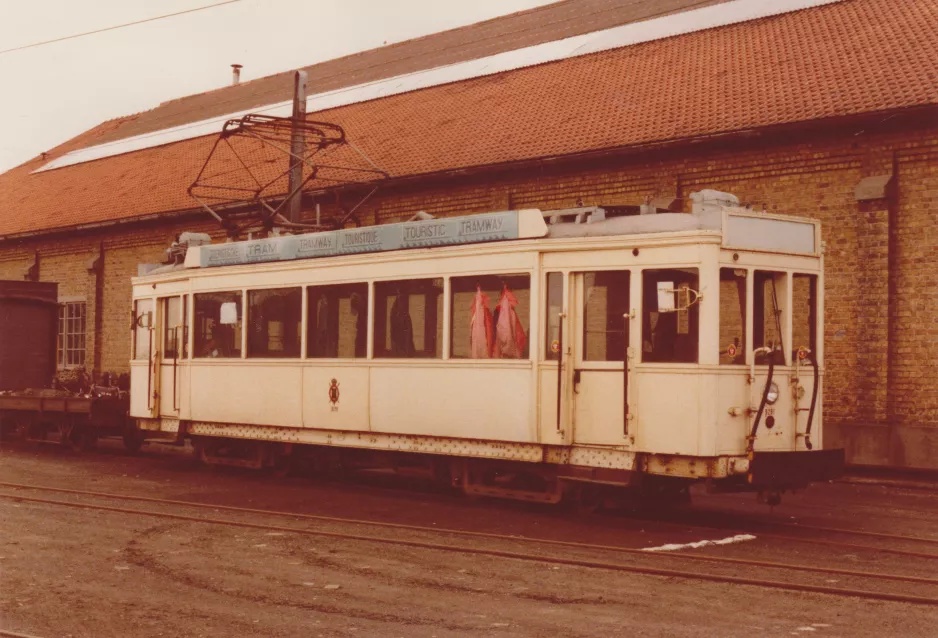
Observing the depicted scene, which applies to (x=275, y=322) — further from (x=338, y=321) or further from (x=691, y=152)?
(x=691, y=152)

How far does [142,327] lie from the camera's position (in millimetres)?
17391

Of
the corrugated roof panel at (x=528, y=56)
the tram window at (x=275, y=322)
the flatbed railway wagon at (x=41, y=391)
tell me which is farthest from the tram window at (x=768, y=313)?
the corrugated roof panel at (x=528, y=56)

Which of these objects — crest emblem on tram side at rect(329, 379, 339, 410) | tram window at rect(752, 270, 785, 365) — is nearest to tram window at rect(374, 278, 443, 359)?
crest emblem on tram side at rect(329, 379, 339, 410)

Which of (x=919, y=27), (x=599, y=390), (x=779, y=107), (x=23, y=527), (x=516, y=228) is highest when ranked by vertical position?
(x=919, y=27)

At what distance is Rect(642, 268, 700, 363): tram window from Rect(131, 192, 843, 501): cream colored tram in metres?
0.02

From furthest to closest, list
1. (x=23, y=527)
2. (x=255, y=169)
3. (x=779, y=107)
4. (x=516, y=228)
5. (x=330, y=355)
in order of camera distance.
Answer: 1. (x=255, y=169)
2. (x=779, y=107)
3. (x=330, y=355)
4. (x=516, y=228)
5. (x=23, y=527)

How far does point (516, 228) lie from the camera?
12.0m

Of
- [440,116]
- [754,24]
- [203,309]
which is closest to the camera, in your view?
[203,309]

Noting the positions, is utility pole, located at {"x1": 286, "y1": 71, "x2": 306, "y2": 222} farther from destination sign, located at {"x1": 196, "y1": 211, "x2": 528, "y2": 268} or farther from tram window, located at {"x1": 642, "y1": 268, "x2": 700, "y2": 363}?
tram window, located at {"x1": 642, "y1": 268, "x2": 700, "y2": 363}

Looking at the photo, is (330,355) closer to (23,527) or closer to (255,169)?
(23,527)

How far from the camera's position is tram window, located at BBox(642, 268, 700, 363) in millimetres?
10852

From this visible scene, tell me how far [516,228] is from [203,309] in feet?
18.8

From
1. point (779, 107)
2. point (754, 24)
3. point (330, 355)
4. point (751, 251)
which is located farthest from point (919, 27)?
point (330, 355)

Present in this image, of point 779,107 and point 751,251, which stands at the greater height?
point 779,107
